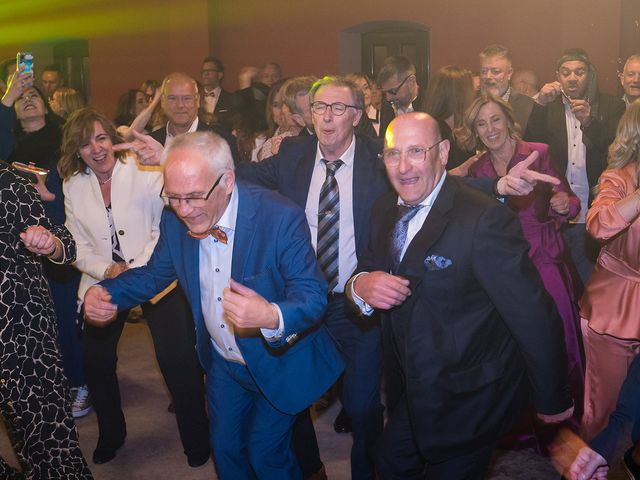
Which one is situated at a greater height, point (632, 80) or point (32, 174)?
point (632, 80)

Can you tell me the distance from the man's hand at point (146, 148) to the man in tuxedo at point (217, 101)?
206cm

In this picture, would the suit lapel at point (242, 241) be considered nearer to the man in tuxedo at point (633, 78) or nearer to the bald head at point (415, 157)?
the bald head at point (415, 157)

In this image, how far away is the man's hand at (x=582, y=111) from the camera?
505cm

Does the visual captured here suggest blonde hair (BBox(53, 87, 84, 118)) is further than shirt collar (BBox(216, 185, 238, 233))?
Yes

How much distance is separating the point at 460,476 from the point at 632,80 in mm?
3387

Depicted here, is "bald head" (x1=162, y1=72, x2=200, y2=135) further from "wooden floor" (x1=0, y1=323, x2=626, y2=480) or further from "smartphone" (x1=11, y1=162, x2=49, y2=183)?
"wooden floor" (x1=0, y1=323, x2=626, y2=480)

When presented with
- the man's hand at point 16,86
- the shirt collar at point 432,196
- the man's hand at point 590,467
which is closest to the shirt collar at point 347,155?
the shirt collar at point 432,196

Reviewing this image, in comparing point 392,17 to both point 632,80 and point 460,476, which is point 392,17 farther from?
point 460,476

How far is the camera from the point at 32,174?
4227 millimetres

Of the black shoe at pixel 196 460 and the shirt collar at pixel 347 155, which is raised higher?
the shirt collar at pixel 347 155

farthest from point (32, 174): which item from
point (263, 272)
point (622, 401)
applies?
point (622, 401)

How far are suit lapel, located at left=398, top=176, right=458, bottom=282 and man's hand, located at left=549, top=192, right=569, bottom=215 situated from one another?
52.3 inches

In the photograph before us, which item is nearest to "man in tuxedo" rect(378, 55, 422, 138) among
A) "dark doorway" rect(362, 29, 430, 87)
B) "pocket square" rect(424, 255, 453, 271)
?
"pocket square" rect(424, 255, 453, 271)

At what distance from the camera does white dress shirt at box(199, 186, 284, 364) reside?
2.99 metres
